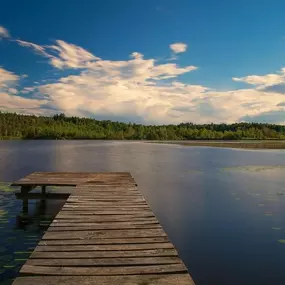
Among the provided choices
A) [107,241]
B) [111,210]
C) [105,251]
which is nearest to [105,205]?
[111,210]

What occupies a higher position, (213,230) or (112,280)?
(112,280)

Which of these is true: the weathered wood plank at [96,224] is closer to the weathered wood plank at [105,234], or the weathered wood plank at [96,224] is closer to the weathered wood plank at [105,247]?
the weathered wood plank at [105,234]

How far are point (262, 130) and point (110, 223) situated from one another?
662 feet

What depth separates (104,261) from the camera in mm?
4758

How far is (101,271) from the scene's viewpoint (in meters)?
4.42

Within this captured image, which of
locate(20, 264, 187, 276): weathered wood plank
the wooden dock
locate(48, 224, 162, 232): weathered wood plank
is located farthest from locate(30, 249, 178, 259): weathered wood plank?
locate(48, 224, 162, 232): weathered wood plank

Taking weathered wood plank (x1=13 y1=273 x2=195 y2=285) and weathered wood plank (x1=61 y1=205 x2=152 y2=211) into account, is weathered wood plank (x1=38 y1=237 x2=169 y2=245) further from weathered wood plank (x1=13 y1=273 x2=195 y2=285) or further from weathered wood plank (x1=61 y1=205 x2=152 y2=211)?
weathered wood plank (x1=61 y1=205 x2=152 y2=211)

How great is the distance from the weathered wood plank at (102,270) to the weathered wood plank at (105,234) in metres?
1.38

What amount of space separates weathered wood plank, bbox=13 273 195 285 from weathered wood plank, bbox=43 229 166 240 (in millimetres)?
1672

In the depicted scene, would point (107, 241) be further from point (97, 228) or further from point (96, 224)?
point (96, 224)

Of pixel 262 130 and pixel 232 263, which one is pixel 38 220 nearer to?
pixel 232 263

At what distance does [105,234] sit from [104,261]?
4.46 feet

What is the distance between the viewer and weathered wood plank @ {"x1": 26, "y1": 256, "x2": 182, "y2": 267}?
4.63 meters

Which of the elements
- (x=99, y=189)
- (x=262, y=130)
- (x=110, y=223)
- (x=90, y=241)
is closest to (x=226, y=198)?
(x=99, y=189)
